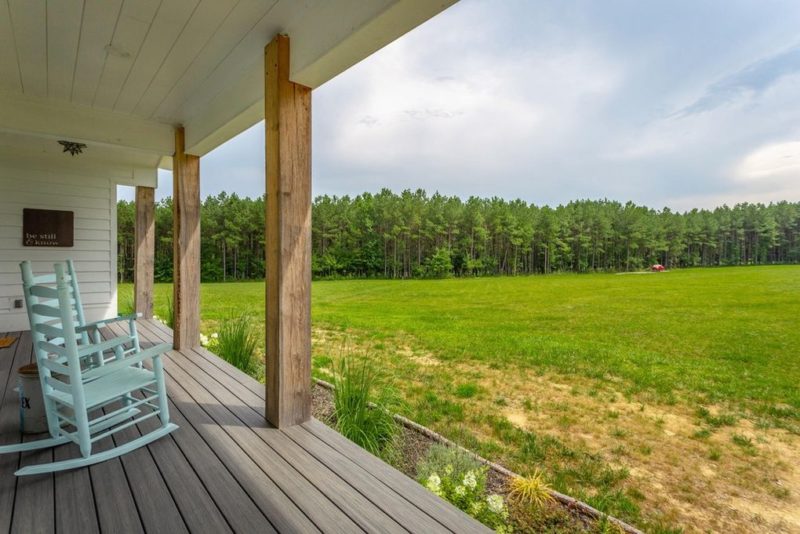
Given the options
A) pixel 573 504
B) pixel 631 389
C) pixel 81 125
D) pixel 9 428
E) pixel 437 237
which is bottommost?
pixel 631 389

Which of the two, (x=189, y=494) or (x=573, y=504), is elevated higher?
(x=189, y=494)

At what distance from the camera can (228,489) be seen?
1.43 meters

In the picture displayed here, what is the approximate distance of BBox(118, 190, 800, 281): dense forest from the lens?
16547 mm

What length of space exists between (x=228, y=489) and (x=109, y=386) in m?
0.90

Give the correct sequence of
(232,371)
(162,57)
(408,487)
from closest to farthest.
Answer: (408,487)
(162,57)
(232,371)

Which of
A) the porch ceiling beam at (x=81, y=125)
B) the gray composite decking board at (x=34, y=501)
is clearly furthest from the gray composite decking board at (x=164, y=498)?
the porch ceiling beam at (x=81, y=125)

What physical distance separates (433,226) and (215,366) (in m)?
18.1

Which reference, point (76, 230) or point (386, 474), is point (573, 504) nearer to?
point (386, 474)

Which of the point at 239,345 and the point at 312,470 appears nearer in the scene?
the point at 312,470

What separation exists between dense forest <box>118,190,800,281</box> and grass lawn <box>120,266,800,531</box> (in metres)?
5.99

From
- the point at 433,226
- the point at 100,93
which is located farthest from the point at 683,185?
the point at 433,226

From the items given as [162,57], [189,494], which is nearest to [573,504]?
[189,494]

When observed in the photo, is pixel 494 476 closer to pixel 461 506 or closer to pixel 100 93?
pixel 461 506

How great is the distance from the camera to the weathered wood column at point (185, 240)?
3.37m
